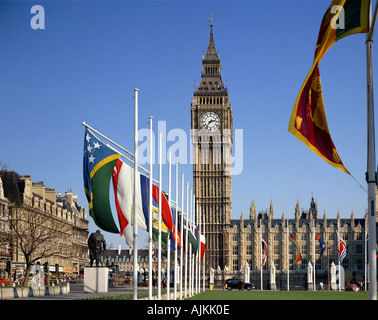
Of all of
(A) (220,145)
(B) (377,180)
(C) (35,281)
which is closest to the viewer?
(B) (377,180)

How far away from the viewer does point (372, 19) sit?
17594 mm

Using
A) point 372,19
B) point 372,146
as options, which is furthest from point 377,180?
point 372,19

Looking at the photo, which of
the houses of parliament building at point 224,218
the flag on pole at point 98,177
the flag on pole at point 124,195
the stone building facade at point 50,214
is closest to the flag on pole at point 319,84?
the flag on pole at point 98,177

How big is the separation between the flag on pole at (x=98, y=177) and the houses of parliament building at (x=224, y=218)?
11941cm

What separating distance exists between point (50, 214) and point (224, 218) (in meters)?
59.8

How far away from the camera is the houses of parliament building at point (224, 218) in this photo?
496 ft

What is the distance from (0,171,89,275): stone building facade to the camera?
254 ft

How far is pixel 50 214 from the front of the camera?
99.8 metres

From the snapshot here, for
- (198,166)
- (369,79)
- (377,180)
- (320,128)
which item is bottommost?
(377,180)

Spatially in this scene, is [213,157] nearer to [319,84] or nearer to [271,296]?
[271,296]

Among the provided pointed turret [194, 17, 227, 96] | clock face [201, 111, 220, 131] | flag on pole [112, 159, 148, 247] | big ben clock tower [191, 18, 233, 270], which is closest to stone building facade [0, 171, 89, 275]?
flag on pole [112, 159, 148, 247]

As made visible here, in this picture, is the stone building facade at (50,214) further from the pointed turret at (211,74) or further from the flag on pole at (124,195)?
the pointed turret at (211,74)
